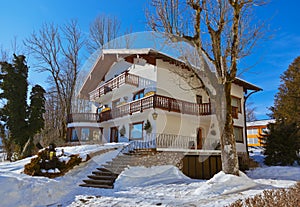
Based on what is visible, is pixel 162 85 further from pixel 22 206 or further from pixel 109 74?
pixel 22 206

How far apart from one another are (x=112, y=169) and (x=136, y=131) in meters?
5.87

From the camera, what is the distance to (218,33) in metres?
9.42

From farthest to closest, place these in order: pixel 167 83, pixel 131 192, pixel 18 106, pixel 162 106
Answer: pixel 18 106 < pixel 167 83 < pixel 162 106 < pixel 131 192

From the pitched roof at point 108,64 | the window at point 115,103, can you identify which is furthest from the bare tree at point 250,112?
the window at point 115,103

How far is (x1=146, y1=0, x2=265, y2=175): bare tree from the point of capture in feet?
30.0

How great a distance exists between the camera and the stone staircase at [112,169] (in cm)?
940

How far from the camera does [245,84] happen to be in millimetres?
19109

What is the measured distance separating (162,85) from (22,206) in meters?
10.5

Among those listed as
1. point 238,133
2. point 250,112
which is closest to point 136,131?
point 238,133

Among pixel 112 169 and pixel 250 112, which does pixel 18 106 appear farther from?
pixel 250 112

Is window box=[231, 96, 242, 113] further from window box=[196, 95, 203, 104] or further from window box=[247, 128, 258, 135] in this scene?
window box=[247, 128, 258, 135]

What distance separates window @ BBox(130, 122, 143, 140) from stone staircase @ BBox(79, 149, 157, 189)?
11.9 ft

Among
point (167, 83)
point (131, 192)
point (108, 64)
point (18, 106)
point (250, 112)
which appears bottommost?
point (131, 192)

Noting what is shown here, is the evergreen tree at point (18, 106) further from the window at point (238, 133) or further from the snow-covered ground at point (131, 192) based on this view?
the window at point (238, 133)
